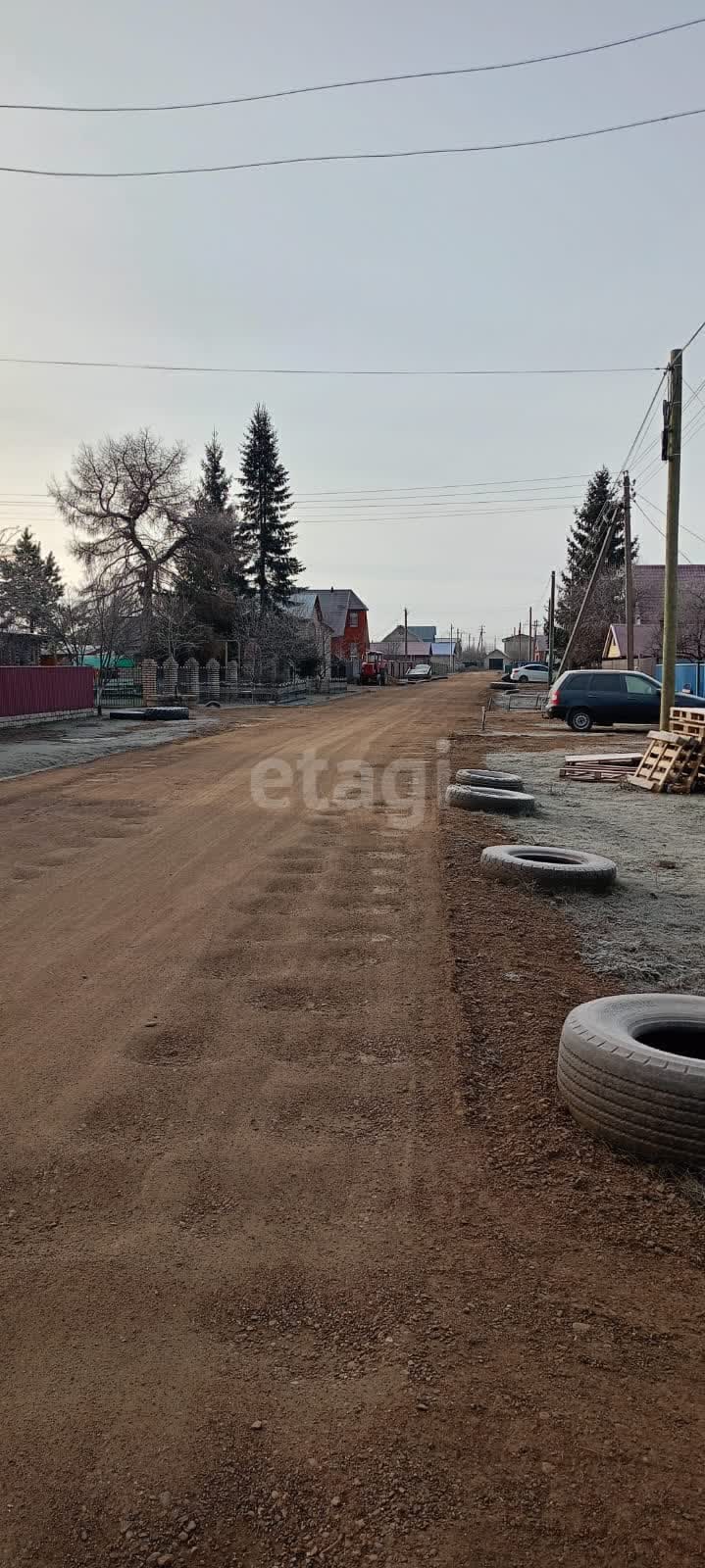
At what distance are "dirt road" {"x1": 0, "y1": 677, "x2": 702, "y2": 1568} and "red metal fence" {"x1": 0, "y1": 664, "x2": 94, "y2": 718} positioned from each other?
2101 centimetres

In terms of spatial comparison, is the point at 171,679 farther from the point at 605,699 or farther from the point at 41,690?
the point at 605,699

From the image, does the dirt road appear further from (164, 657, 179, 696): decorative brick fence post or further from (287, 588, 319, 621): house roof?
(287, 588, 319, 621): house roof

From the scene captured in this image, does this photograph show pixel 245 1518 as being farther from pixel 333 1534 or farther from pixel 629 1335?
pixel 629 1335

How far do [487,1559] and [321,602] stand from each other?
265ft

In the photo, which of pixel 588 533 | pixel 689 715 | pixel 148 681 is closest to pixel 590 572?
pixel 588 533

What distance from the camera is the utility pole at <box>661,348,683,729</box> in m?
16.4

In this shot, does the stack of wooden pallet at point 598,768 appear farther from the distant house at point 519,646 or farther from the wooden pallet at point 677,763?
the distant house at point 519,646

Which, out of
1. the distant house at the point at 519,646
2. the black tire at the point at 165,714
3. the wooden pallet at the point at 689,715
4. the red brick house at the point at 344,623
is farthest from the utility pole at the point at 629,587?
the distant house at the point at 519,646

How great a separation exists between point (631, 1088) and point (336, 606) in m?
78.8

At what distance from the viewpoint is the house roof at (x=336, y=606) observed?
259ft

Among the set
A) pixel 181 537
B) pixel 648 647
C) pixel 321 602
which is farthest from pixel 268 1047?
pixel 321 602

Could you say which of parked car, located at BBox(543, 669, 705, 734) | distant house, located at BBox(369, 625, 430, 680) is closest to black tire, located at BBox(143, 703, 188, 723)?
parked car, located at BBox(543, 669, 705, 734)

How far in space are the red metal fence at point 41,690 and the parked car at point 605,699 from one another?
48.7 feet

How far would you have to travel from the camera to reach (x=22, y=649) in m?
47.2
